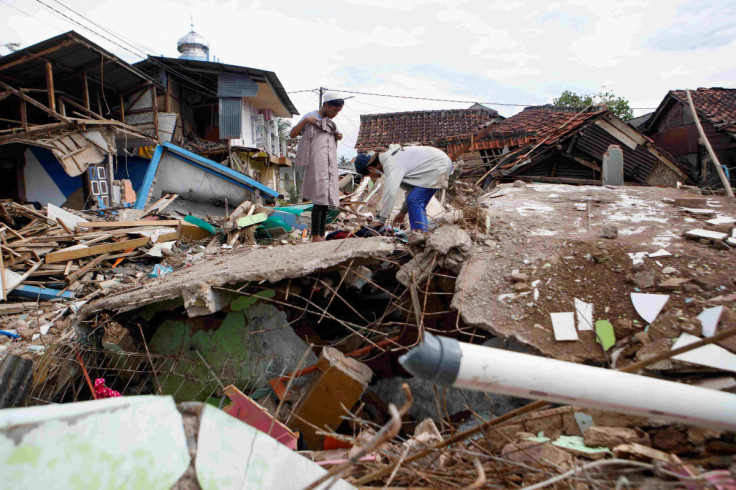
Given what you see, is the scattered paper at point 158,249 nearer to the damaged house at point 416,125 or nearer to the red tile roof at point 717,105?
the damaged house at point 416,125

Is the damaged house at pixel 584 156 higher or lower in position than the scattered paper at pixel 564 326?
higher

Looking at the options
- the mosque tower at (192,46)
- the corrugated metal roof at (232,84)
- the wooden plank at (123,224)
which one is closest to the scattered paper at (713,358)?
the wooden plank at (123,224)

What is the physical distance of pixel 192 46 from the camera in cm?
2153

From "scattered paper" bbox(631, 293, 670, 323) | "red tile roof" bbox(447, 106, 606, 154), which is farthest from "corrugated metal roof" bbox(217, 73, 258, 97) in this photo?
"scattered paper" bbox(631, 293, 670, 323)

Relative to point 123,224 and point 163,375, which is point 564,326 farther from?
point 123,224

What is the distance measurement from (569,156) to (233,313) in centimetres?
1047

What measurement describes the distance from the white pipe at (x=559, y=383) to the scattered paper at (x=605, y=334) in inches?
31.2

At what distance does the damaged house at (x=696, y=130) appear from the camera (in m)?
15.6

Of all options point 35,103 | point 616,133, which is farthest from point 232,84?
point 616,133

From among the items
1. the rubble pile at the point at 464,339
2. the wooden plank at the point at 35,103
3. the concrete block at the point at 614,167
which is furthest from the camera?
the wooden plank at the point at 35,103

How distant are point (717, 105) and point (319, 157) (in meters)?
19.5

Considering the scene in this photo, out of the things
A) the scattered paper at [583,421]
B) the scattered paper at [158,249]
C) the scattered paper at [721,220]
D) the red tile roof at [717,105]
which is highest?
the red tile roof at [717,105]

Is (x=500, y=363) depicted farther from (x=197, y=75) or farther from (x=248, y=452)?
(x=197, y=75)

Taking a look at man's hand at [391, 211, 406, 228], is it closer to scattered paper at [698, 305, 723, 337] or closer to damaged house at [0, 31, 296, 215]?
scattered paper at [698, 305, 723, 337]
